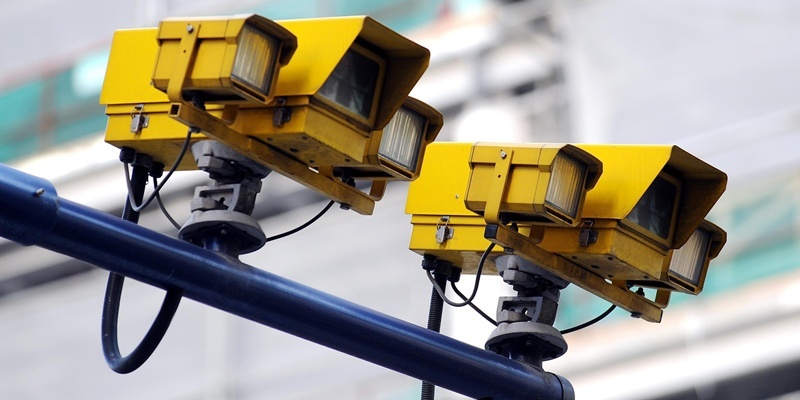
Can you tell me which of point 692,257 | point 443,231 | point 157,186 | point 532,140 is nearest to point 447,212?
point 443,231

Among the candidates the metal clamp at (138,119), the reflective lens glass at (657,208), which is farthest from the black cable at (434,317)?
the metal clamp at (138,119)

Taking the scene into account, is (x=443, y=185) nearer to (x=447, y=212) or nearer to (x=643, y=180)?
(x=447, y=212)

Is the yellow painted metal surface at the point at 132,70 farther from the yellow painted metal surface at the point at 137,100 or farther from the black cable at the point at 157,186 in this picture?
the black cable at the point at 157,186

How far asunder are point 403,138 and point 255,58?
2.33 feet

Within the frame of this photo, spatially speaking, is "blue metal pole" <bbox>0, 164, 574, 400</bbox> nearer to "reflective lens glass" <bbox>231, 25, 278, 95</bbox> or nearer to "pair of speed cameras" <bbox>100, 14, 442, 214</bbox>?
"pair of speed cameras" <bbox>100, 14, 442, 214</bbox>

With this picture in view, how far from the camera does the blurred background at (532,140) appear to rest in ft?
45.3

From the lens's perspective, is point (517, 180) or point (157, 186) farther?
point (517, 180)

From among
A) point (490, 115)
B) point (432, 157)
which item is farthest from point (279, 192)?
point (432, 157)

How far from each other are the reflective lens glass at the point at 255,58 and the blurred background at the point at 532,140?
344 inches

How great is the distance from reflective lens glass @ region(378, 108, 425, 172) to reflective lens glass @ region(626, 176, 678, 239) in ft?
2.47

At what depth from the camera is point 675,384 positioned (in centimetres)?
1416

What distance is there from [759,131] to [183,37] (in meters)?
9.69

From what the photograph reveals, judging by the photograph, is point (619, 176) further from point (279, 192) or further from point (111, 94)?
point (279, 192)

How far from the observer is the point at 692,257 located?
6.31 m
